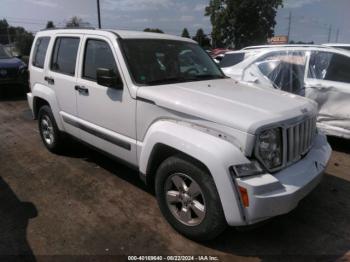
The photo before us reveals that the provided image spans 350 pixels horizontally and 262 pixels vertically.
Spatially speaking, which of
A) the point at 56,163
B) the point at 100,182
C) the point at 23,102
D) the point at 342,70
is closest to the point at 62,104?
the point at 56,163

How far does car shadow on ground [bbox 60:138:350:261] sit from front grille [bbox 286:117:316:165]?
0.65 meters

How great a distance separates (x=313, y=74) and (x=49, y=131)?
14.9 ft

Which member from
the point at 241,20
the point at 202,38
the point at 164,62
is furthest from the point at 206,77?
the point at 202,38

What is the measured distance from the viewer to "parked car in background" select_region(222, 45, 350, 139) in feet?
18.7

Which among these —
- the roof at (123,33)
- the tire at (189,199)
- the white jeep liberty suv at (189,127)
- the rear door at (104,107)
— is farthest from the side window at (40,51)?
the tire at (189,199)

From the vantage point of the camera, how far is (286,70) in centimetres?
634

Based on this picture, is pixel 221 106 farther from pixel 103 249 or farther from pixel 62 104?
pixel 62 104

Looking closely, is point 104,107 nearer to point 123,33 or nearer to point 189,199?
point 123,33

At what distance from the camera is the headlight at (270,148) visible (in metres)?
2.83

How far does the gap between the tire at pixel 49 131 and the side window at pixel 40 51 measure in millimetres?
714

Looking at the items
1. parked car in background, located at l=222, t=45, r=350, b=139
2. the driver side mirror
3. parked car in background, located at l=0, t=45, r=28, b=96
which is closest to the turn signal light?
the driver side mirror

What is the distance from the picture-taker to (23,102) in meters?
10.1

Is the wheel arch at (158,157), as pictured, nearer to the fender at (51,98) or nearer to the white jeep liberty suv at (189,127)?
the white jeep liberty suv at (189,127)

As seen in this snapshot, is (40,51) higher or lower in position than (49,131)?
higher
